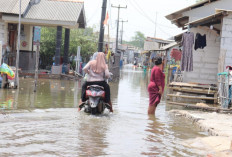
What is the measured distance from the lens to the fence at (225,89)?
1326 cm

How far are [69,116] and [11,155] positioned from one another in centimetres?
421

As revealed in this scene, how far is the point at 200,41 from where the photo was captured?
17.4 meters

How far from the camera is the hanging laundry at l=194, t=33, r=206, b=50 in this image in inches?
683

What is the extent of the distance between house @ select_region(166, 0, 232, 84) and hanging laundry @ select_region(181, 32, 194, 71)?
1.40 ft

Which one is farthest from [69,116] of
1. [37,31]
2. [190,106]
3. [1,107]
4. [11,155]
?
[37,31]

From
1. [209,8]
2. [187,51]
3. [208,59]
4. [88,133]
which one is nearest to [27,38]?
[209,8]

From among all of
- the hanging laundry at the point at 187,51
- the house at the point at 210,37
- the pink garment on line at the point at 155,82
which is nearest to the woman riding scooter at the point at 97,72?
the pink garment on line at the point at 155,82

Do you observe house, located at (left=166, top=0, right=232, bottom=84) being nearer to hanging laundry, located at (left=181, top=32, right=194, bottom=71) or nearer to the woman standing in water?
hanging laundry, located at (left=181, top=32, right=194, bottom=71)

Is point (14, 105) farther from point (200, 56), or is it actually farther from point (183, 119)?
point (200, 56)

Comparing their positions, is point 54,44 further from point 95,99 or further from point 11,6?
point 95,99

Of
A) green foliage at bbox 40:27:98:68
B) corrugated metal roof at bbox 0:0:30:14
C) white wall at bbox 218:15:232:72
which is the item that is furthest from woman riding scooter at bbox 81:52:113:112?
Result: green foliage at bbox 40:27:98:68

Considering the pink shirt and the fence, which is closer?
the pink shirt

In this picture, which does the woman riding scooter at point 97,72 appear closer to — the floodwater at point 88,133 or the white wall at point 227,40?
the floodwater at point 88,133

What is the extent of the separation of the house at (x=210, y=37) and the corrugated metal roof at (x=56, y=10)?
7.75 metres
